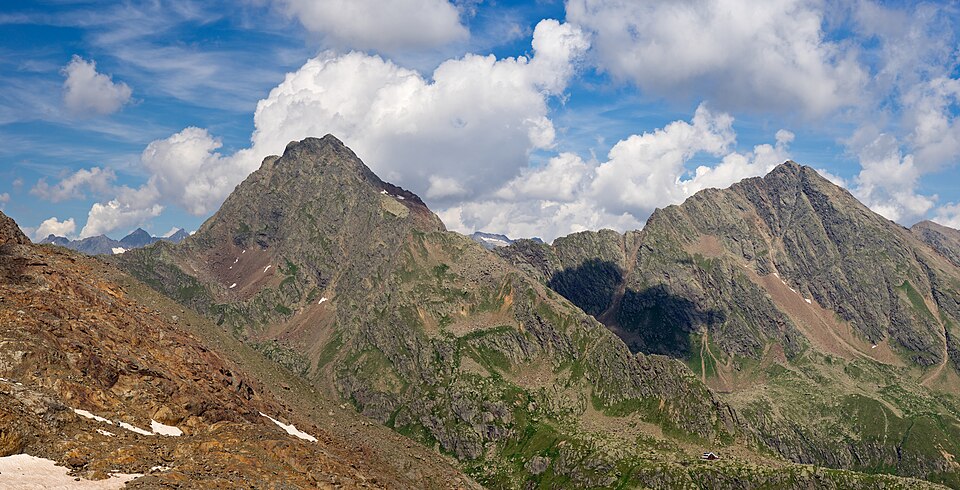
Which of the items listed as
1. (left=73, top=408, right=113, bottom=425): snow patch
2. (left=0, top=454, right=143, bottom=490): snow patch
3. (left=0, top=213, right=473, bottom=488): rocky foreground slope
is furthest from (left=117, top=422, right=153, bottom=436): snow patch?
(left=0, top=454, right=143, bottom=490): snow patch

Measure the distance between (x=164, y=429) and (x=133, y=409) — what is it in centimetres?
418

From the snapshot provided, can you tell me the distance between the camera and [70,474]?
158 ft

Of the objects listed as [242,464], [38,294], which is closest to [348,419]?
[38,294]

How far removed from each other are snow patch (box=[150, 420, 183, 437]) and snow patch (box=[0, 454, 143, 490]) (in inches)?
646

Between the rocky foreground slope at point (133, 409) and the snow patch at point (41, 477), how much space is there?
185mm

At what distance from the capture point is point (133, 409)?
2657 inches

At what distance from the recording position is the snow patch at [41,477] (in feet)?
147

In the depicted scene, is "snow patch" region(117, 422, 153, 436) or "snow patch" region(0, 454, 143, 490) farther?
"snow patch" region(117, 422, 153, 436)

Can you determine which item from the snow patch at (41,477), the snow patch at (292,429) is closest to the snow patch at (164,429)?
the snow patch at (41,477)

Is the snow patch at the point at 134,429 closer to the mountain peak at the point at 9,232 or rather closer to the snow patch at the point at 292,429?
the snow patch at the point at 292,429

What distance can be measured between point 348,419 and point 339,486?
6695 cm

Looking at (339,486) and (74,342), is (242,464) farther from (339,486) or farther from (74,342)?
(74,342)

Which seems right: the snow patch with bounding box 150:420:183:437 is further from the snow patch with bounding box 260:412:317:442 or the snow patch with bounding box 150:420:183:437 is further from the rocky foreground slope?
the snow patch with bounding box 260:412:317:442

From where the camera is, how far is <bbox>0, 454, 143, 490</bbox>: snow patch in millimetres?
44812
